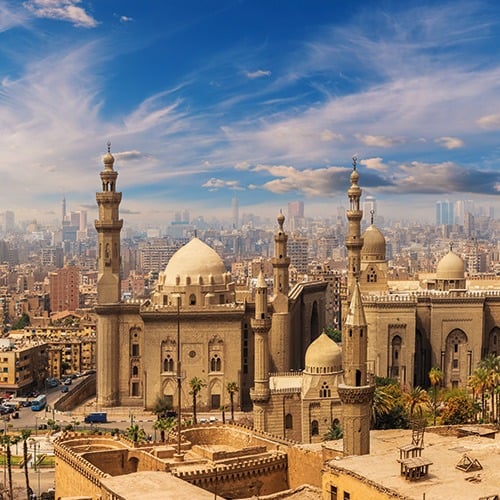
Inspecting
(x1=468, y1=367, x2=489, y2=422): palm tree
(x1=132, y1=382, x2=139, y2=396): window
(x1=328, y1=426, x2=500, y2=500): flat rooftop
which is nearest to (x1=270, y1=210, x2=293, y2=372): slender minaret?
(x1=132, y1=382, x2=139, y2=396): window

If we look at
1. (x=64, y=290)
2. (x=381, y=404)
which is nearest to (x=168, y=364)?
(x=381, y=404)

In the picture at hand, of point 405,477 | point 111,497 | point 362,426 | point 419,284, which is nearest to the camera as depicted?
point 405,477

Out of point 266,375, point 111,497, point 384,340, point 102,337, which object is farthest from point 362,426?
point 102,337

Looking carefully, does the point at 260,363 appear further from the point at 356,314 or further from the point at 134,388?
the point at 134,388

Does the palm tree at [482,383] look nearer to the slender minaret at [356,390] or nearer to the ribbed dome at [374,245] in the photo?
the slender minaret at [356,390]

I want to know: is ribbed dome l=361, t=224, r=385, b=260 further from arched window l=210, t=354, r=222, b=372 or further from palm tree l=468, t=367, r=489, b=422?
palm tree l=468, t=367, r=489, b=422

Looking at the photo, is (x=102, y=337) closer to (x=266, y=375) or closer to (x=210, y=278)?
(x=210, y=278)
